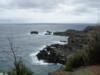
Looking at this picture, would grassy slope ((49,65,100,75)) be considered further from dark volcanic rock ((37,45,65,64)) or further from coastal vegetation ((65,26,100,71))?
dark volcanic rock ((37,45,65,64))

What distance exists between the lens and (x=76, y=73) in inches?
310

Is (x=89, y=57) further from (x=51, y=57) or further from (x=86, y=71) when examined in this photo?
(x=51, y=57)

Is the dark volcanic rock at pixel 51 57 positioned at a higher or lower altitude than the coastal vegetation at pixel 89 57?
lower

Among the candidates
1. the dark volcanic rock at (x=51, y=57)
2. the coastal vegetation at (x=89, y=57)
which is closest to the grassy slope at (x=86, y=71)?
the coastal vegetation at (x=89, y=57)

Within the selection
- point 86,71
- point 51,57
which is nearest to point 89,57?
point 86,71

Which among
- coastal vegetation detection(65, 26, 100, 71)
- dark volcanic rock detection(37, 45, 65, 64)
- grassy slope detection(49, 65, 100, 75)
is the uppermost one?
coastal vegetation detection(65, 26, 100, 71)

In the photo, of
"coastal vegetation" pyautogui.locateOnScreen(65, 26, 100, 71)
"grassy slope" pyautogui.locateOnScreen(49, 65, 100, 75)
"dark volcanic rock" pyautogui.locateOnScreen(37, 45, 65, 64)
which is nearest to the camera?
"grassy slope" pyautogui.locateOnScreen(49, 65, 100, 75)

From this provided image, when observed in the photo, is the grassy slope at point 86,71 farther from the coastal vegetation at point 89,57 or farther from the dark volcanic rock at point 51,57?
the dark volcanic rock at point 51,57

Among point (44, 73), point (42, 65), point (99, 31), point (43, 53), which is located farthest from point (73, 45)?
point (99, 31)

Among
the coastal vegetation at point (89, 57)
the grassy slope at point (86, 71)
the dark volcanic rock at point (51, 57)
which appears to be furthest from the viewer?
the dark volcanic rock at point (51, 57)

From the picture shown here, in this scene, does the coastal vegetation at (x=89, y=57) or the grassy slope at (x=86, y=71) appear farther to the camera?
the coastal vegetation at (x=89, y=57)

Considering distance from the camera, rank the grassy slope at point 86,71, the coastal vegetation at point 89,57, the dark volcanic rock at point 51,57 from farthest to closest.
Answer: the dark volcanic rock at point 51,57 → the coastal vegetation at point 89,57 → the grassy slope at point 86,71

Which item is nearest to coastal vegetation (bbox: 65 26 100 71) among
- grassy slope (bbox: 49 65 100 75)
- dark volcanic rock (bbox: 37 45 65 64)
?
grassy slope (bbox: 49 65 100 75)

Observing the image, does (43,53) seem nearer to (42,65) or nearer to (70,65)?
(42,65)
